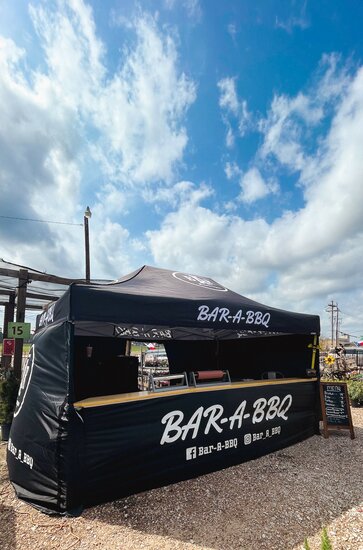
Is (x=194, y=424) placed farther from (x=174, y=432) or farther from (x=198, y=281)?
(x=198, y=281)

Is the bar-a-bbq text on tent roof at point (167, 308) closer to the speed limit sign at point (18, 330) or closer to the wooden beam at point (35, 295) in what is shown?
the speed limit sign at point (18, 330)

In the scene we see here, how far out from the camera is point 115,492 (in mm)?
3051

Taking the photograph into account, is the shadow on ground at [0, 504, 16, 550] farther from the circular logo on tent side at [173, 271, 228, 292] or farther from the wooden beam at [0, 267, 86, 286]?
the wooden beam at [0, 267, 86, 286]

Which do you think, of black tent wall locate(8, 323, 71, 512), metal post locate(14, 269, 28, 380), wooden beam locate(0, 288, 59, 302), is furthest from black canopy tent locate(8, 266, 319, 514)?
wooden beam locate(0, 288, 59, 302)

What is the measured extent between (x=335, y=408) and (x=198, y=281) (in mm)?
3157

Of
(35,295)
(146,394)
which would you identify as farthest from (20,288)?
(146,394)

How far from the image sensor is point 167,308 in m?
3.54

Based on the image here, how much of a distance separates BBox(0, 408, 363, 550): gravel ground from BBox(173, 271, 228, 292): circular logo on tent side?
243 cm

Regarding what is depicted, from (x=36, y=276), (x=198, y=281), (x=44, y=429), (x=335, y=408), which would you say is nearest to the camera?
(x=44, y=429)

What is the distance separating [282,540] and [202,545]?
642mm

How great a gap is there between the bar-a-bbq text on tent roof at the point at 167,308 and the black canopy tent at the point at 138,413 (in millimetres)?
12

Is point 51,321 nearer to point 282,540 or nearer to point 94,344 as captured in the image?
point 282,540

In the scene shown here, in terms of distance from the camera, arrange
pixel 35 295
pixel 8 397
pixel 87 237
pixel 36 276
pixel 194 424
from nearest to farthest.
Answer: pixel 194 424
pixel 8 397
pixel 36 276
pixel 35 295
pixel 87 237

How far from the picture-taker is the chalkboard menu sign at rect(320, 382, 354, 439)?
5.23 meters
